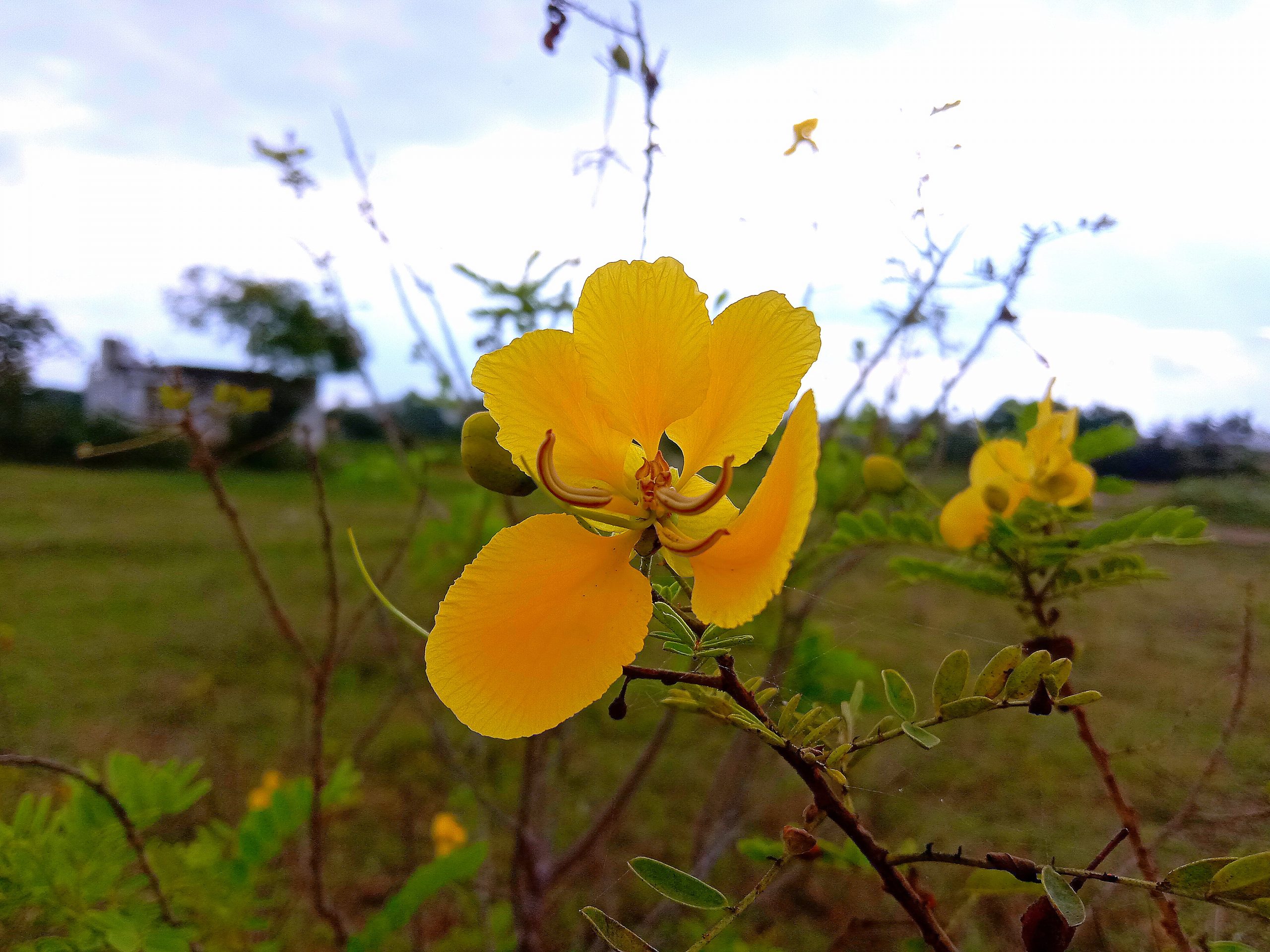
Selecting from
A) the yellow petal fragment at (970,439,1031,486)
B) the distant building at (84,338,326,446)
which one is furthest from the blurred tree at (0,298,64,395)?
the yellow petal fragment at (970,439,1031,486)

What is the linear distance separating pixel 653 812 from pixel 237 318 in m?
11.8

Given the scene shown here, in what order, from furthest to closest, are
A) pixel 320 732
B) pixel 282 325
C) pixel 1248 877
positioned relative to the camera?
pixel 282 325 → pixel 320 732 → pixel 1248 877

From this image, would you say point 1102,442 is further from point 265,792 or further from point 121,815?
point 265,792

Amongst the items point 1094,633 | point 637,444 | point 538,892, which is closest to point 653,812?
point 538,892

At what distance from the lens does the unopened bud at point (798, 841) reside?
43 centimetres

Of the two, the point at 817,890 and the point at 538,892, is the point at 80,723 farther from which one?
the point at 817,890

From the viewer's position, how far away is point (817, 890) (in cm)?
218

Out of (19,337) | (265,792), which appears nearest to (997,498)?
(265,792)

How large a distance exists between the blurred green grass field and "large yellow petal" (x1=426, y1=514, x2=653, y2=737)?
0.08m

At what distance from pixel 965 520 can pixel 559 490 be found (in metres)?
0.67

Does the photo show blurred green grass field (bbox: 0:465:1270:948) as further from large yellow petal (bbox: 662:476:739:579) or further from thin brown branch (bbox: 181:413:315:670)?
thin brown branch (bbox: 181:413:315:670)

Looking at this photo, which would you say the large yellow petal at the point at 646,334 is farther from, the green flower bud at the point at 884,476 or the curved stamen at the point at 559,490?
the green flower bud at the point at 884,476

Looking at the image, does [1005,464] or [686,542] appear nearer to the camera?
[686,542]

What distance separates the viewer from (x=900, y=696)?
0.53 meters
